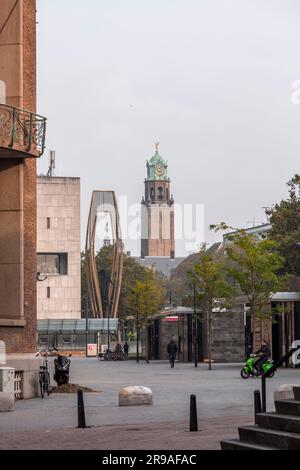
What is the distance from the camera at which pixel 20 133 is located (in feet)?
114

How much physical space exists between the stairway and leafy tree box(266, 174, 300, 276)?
7666 centimetres

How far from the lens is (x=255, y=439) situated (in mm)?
16500

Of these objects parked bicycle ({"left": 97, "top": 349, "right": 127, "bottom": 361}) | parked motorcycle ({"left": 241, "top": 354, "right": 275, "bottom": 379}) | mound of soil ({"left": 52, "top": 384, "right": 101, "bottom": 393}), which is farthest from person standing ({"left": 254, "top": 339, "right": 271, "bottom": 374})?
parked bicycle ({"left": 97, "top": 349, "right": 127, "bottom": 361})

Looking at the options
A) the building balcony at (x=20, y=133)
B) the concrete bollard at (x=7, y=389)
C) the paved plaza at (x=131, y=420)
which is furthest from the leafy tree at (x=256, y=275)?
the concrete bollard at (x=7, y=389)

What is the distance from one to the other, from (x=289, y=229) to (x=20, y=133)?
62.6 m

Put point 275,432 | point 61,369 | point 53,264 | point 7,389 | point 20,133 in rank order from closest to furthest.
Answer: point 275,432 < point 7,389 < point 20,133 < point 61,369 < point 53,264

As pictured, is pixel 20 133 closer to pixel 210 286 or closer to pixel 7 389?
pixel 7 389

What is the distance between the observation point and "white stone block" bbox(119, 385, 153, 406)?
30.1m

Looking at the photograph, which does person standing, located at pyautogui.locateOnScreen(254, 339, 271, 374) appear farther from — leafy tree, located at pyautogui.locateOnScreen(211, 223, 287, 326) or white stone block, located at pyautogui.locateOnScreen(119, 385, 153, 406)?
white stone block, located at pyautogui.locateOnScreen(119, 385, 153, 406)

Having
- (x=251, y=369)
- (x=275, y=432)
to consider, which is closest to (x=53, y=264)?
(x=251, y=369)

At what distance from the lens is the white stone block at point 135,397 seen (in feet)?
98.8

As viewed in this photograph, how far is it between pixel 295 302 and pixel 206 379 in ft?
65.9
